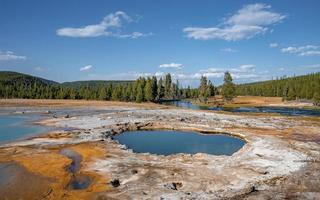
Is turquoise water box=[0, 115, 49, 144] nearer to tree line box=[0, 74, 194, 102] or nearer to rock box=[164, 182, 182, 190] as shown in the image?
rock box=[164, 182, 182, 190]

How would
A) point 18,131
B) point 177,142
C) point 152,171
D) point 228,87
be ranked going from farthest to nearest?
point 228,87
point 18,131
point 177,142
point 152,171

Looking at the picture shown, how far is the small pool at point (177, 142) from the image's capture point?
3881 cm

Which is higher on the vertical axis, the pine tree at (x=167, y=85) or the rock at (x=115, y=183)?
the pine tree at (x=167, y=85)

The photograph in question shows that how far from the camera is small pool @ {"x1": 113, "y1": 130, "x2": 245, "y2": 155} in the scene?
3881 centimetres

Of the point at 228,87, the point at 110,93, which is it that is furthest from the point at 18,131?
the point at 110,93

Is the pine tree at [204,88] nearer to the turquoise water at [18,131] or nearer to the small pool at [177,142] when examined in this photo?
the small pool at [177,142]

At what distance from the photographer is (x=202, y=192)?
70.1 feet

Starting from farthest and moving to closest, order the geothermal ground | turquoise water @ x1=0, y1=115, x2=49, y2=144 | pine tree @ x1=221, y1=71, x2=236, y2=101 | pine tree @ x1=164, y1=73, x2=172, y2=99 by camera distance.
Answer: pine tree @ x1=164, y1=73, x2=172, y2=99 → pine tree @ x1=221, y1=71, x2=236, y2=101 → turquoise water @ x1=0, y1=115, x2=49, y2=144 → the geothermal ground

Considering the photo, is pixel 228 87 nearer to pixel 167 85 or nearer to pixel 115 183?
pixel 167 85

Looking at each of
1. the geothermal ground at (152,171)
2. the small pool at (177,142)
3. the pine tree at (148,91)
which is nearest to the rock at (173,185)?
the geothermal ground at (152,171)

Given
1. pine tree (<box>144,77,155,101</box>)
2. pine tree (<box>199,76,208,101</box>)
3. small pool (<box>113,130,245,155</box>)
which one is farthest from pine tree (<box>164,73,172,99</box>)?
small pool (<box>113,130,245,155</box>)

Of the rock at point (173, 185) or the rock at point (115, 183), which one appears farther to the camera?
the rock at point (115, 183)

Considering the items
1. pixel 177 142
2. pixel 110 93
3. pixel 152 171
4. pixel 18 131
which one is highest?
pixel 110 93

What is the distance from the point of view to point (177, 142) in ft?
146
